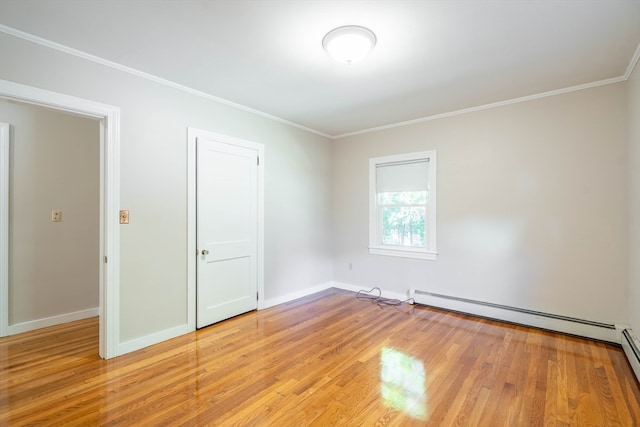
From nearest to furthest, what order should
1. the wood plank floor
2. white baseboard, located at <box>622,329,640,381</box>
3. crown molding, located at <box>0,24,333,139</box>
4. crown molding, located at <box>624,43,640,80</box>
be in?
the wood plank floor, crown molding, located at <box>0,24,333,139</box>, white baseboard, located at <box>622,329,640,381</box>, crown molding, located at <box>624,43,640,80</box>

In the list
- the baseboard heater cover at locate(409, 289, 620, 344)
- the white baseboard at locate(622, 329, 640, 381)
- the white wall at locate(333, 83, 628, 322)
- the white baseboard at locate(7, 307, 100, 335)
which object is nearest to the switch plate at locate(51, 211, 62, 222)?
the white baseboard at locate(7, 307, 100, 335)

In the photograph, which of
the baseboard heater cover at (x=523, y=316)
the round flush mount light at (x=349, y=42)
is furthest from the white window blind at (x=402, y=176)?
the round flush mount light at (x=349, y=42)

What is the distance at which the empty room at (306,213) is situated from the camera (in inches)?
80.7

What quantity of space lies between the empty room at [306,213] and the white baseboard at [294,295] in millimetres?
44

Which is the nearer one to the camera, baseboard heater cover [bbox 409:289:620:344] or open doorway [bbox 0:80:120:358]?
open doorway [bbox 0:80:120:358]

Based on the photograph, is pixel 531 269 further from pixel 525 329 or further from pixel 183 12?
pixel 183 12

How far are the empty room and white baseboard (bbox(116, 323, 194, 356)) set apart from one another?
0.02m

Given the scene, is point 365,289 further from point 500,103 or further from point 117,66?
point 117,66

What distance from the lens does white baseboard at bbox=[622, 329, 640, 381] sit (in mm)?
2361

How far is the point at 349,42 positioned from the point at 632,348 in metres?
3.49

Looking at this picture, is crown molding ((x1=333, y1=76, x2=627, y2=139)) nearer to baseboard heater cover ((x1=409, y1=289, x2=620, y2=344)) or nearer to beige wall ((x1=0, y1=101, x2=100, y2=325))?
baseboard heater cover ((x1=409, y1=289, x2=620, y2=344))

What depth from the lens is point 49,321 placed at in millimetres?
3404

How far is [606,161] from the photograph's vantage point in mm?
3014

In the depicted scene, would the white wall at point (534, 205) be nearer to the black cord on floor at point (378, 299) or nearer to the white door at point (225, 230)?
the black cord on floor at point (378, 299)
